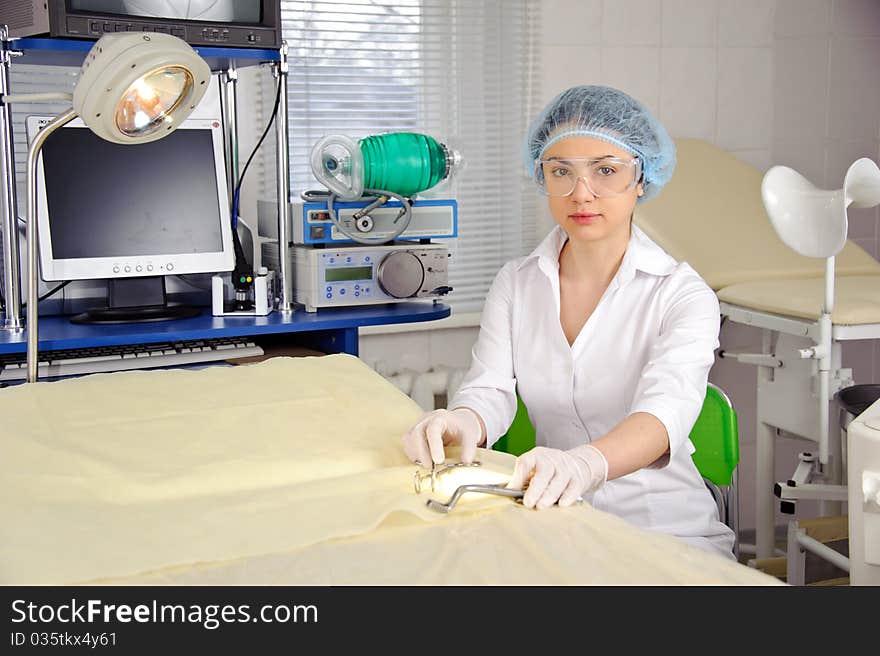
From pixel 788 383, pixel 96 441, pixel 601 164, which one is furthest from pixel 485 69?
pixel 96 441

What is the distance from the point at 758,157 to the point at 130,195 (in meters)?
2.23

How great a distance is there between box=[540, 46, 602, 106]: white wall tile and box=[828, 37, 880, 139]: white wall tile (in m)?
0.85

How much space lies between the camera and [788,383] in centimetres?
266

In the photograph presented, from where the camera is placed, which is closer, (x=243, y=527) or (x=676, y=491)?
(x=243, y=527)

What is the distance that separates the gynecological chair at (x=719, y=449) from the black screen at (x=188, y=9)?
4.88 ft

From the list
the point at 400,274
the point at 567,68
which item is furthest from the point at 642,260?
the point at 567,68

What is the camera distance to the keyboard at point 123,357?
2250mm

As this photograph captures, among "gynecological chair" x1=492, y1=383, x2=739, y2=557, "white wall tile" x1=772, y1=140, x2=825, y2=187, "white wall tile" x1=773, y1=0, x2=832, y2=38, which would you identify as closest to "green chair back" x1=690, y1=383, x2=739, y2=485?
"gynecological chair" x1=492, y1=383, x2=739, y2=557

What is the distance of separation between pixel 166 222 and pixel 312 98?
28.2 inches

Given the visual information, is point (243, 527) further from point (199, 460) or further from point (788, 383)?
point (788, 383)

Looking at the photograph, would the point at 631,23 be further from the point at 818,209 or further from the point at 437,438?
the point at 437,438

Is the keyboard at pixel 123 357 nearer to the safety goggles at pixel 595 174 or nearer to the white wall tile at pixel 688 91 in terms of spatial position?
the safety goggles at pixel 595 174

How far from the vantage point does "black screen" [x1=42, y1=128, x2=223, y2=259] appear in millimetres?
2555

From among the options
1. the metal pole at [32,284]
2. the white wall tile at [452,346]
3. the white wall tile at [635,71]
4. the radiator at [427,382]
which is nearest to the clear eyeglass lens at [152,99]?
the metal pole at [32,284]
